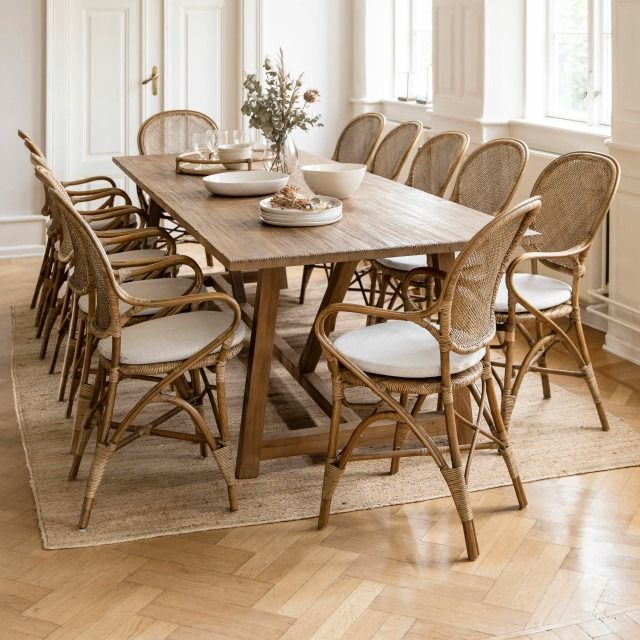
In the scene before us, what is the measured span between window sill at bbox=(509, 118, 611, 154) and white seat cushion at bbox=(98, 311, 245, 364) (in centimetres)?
252

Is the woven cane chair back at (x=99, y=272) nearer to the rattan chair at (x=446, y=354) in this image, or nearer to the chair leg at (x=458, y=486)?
the rattan chair at (x=446, y=354)

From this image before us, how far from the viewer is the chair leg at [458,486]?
3.09 metres

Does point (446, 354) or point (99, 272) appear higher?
point (99, 272)

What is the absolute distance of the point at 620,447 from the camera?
390cm

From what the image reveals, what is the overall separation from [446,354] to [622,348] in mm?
2239

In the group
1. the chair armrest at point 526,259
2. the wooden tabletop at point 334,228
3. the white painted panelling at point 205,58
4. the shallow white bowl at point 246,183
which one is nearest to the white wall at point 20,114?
the white painted panelling at point 205,58

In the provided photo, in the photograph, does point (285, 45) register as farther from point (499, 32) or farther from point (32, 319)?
point (32, 319)

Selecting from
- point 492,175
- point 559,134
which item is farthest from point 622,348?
point 559,134

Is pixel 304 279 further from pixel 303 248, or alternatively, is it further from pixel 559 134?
pixel 303 248

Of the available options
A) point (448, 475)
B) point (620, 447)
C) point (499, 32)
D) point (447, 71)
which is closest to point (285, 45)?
point (447, 71)

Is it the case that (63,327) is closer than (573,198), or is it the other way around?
(573,198)

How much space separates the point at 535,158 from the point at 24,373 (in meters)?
2.93

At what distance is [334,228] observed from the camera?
12.1 feet

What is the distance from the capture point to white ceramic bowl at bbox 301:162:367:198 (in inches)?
166
